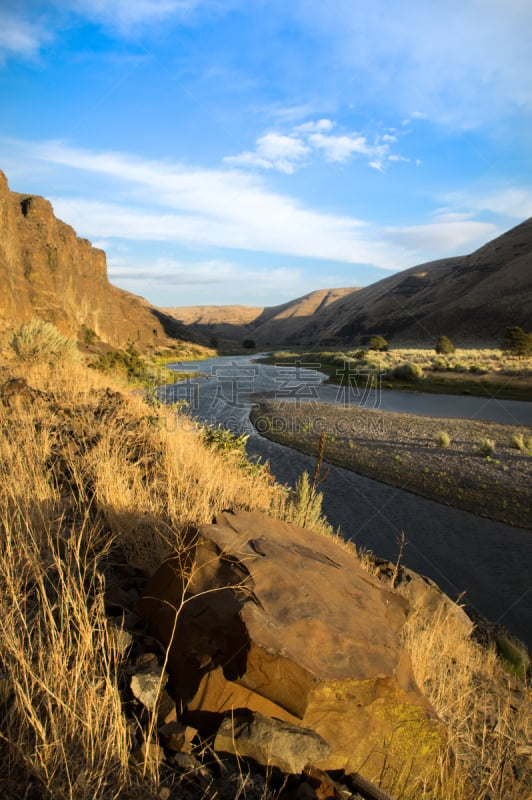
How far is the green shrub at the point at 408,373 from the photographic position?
105 ft

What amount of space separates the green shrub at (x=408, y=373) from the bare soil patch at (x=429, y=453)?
1241cm

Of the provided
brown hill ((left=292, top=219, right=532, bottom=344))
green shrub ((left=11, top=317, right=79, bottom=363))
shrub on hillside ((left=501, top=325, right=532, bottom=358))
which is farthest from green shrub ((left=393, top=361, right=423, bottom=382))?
brown hill ((left=292, top=219, right=532, bottom=344))

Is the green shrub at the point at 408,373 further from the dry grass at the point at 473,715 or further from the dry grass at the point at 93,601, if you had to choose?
the dry grass at the point at 473,715

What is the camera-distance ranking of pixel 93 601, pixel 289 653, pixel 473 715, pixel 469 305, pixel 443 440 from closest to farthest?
1. pixel 289 653
2. pixel 93 601
3. pixel 473 715
4. pixel 443 440
5. pixel 469 305

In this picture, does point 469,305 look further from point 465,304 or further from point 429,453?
point 429,453

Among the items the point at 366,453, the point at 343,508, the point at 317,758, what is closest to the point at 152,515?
the point at 317,758

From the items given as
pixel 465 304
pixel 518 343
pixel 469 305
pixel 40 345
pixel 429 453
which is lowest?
pixel 429 453

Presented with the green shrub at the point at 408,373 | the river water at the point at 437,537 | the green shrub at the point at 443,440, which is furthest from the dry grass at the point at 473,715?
the green shrub at the point at 408,373

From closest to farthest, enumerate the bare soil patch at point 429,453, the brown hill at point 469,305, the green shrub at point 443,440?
Answer: the bare soil patch at point 429,453 < the green shrub at point 443,440 < the brown hill at point 469,305

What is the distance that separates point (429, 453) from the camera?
13859 mm

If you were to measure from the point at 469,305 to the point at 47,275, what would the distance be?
57463 mm

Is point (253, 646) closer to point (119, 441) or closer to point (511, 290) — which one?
point (119, 441)

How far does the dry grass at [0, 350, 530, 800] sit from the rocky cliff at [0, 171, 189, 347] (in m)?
12.5

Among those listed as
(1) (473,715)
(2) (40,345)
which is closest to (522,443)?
(1) (473,715)
